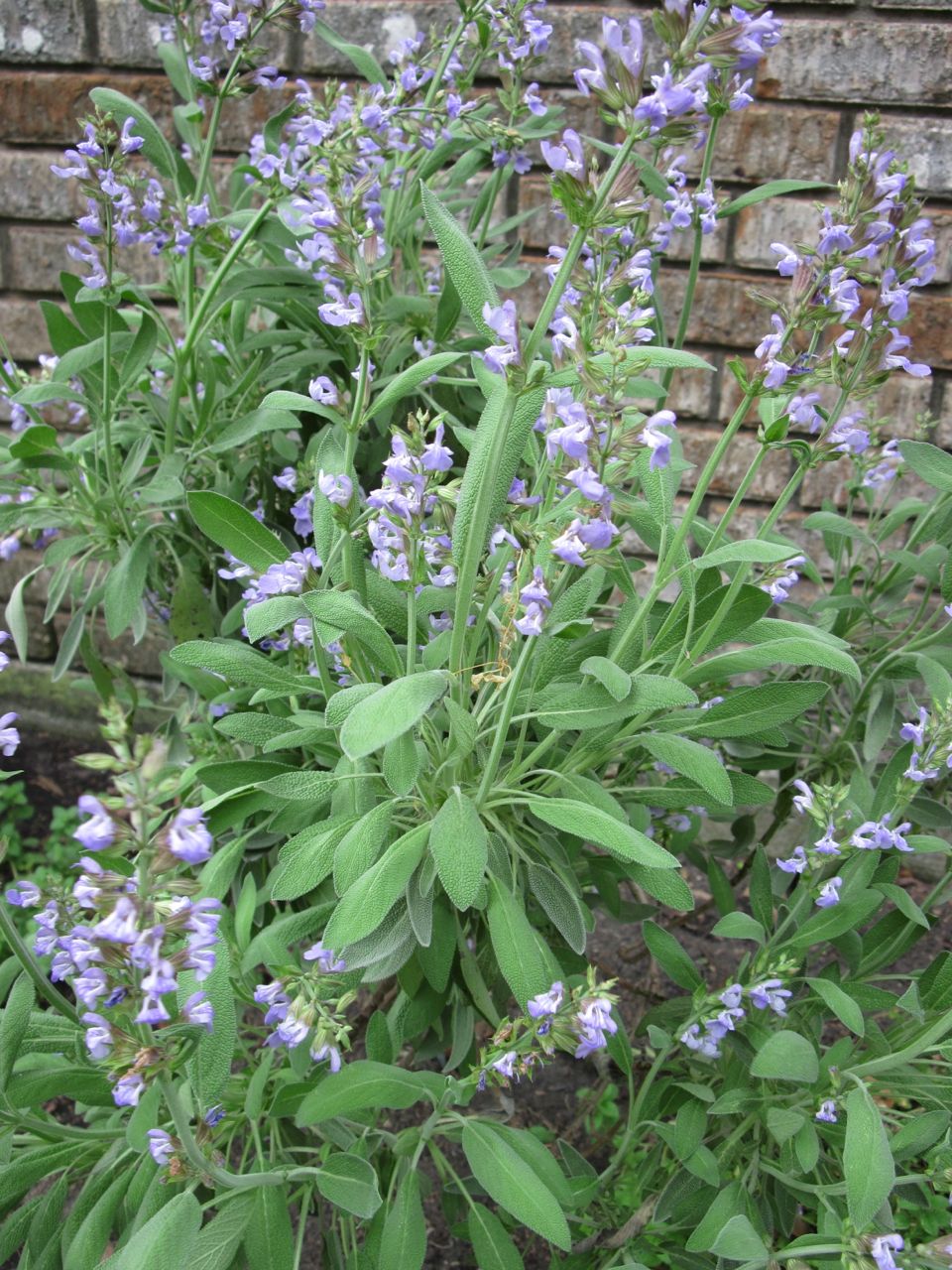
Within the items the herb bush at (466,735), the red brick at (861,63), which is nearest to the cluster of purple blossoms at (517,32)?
the herb bush at (466,735)

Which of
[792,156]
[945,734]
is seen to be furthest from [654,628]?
[792,156]

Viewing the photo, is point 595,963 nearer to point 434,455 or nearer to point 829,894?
point 829,894

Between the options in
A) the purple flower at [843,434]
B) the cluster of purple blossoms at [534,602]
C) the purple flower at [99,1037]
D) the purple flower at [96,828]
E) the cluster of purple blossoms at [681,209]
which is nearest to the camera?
the purple flower at [96,828]

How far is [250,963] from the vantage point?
3.06 ft

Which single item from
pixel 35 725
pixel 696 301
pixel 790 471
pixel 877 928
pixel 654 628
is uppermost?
pixel 696 301

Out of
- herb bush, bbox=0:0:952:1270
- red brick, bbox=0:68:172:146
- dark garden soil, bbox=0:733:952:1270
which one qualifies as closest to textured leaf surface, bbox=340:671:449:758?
herb bush, bbox=0:0:952:1270

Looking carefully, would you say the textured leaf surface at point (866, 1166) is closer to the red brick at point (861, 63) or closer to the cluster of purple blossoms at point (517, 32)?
the cluster of purple blossoms at point (517, 32)

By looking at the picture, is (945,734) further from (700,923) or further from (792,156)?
(792,156)

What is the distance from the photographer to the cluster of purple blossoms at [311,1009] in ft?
2.57

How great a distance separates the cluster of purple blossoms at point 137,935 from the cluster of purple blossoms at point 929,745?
61cm

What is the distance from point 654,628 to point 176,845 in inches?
22.4

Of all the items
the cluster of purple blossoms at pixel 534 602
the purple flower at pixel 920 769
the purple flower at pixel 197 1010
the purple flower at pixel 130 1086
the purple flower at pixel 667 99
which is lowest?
the purple flower at pixel 130 1086

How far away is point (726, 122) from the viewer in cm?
188

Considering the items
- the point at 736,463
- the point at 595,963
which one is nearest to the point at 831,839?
the point at 595,963
